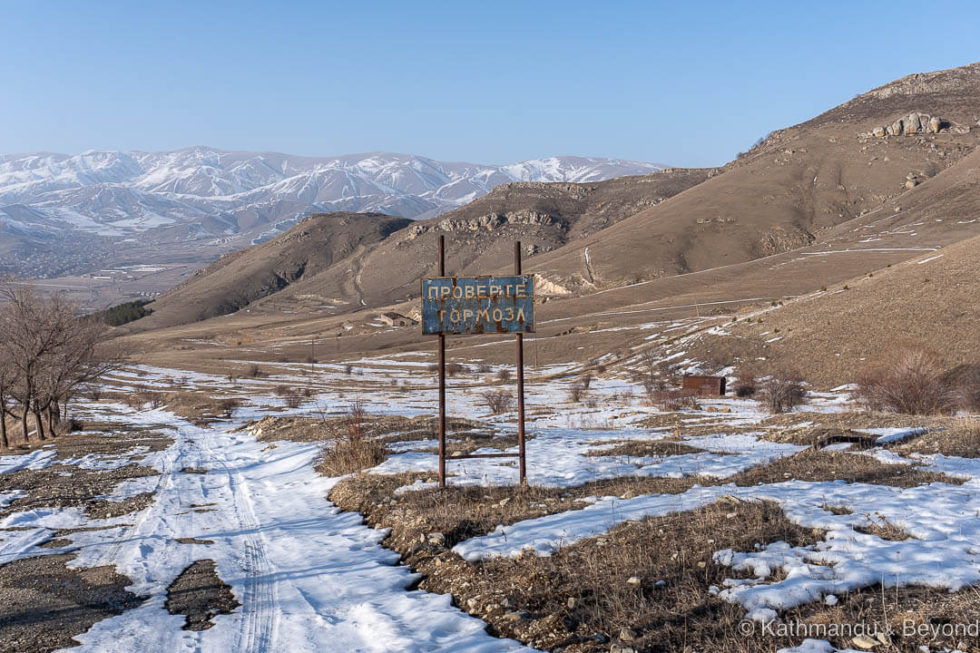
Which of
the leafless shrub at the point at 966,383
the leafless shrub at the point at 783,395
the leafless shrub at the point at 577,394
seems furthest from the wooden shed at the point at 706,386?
the leafless shrub at the point at 966,383

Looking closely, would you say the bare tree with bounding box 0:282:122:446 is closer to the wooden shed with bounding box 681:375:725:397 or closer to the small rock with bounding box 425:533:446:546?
the small rock with bounding box 425:533:446:546

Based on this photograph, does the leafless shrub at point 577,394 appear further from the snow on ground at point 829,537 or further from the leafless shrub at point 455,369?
the snow on ground at point 829,537

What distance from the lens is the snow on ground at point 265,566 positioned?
6664mm

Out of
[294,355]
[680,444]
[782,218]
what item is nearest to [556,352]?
[294,355]

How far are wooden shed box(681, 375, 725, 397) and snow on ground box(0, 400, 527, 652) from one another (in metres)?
25.2

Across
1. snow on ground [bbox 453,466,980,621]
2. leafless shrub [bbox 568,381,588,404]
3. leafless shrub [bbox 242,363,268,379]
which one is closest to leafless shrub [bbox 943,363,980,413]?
snow on ground [bbox 453,466,980,621]

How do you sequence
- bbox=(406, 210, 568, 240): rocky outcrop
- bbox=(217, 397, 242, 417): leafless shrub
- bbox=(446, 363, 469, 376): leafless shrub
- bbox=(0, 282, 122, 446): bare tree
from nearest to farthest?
1. bbox=(0, 282, 122, 446): bare tree
2. bbox=(217, 397, 242, 417): leafless shrub
3. bbox=(446, 363, 469, 376): leafless shrub
4. bbox=(406, 210, 568, 240): rocky outcrop

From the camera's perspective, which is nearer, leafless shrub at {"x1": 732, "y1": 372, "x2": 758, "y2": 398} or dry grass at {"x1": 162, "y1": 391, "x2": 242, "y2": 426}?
leafless shrub at {"x1": 732, "y1": 372, "x2": 758, "y2": 398}

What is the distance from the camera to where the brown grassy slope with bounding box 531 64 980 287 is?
12300cm

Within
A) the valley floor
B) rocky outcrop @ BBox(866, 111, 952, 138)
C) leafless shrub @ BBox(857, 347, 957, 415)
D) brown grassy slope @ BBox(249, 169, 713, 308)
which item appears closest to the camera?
the valley floor

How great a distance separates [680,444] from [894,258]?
78733 mm

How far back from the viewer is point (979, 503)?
8.66 metres

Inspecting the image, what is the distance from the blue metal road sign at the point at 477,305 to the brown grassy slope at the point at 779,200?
346ft

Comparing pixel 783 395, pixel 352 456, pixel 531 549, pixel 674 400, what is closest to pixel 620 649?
pixel 531 549
